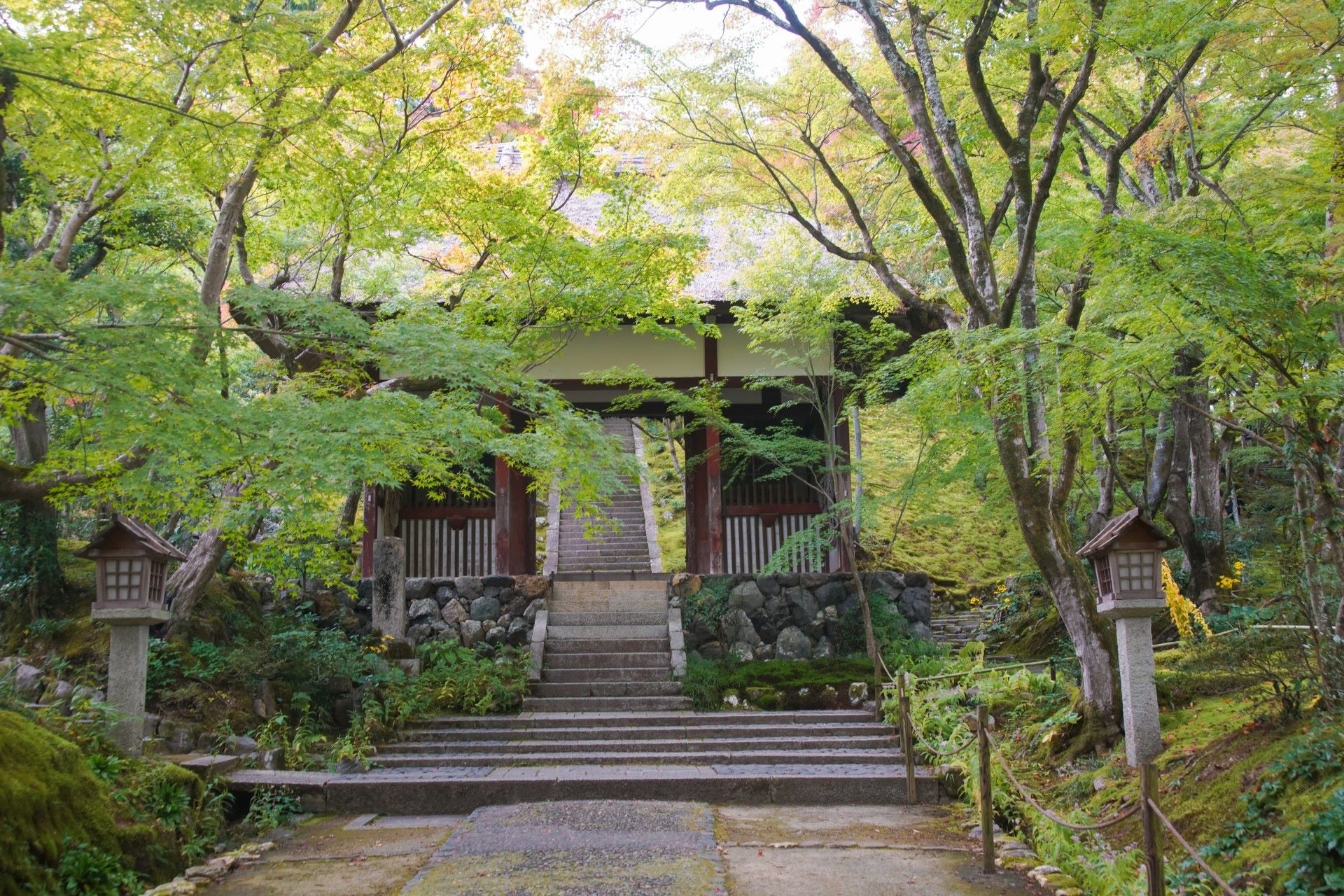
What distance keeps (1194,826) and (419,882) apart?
4.51 meters

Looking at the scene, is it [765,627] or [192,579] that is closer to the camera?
[192,579]

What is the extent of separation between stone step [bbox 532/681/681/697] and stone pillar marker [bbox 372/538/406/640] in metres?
1.95

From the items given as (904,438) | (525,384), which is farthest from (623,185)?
(904,438)

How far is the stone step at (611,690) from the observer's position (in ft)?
35.2

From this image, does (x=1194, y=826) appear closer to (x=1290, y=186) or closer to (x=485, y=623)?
(x=1290, y=186)

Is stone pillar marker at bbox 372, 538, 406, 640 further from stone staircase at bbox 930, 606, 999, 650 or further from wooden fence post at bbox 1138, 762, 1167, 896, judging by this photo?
wooden fence post at bbox 1138, 762, 1167, 896

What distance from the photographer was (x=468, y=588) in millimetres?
12109

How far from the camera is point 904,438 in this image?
19578 millimetres

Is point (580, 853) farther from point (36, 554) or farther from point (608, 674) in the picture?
point (36, 554)

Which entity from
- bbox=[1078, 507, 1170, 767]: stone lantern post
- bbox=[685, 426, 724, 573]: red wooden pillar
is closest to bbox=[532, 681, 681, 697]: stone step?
bbox=[685, 426, 724, 573]: red wooden pillar

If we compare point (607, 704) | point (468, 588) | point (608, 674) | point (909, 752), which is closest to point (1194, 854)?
point (909, 752)

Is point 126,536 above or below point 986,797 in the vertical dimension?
above

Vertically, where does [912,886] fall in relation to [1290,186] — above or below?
below

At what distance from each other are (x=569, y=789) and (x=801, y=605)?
5138 millimetres
